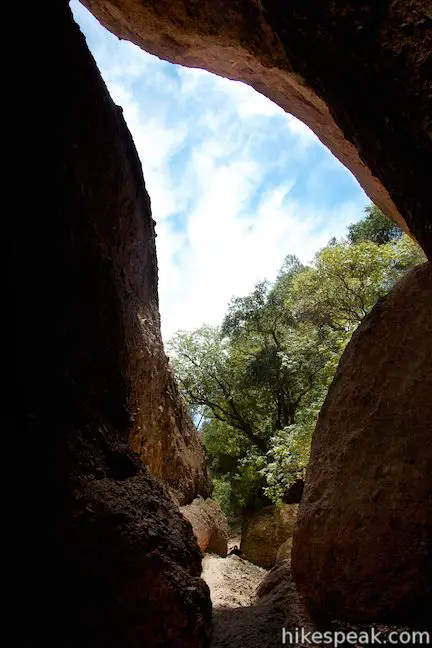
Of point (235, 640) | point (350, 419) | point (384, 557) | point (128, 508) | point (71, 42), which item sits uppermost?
point (71, 42)

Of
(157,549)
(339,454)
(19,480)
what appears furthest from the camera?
(339,454)

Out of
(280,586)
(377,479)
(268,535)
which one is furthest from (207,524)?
(377,479)

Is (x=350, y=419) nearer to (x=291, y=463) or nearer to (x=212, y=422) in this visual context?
(x=291, y=463)

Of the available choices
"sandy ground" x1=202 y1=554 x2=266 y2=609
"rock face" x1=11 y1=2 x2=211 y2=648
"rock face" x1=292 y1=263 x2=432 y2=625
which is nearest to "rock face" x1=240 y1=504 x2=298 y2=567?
"sandy ground" x1=202 y1=554 x2=266 y2=609

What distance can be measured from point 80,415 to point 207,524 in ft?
19.9

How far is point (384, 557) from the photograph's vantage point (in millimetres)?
3080

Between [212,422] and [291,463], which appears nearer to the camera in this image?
[291,463]

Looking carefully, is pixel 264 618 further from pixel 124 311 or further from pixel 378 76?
pixel 378 76

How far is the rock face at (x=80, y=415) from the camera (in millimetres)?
2728

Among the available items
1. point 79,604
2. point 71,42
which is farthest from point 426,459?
point 71,42

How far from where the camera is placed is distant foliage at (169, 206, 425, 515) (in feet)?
41.9

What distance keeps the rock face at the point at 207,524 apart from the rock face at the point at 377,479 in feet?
14.0

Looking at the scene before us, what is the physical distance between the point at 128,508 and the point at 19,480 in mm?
890

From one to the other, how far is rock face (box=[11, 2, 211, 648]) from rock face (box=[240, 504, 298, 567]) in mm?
8642
